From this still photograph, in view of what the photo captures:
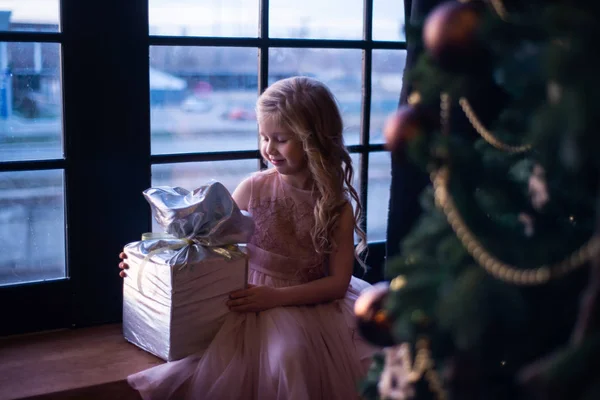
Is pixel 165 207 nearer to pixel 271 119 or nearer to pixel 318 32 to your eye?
pixel 271 119

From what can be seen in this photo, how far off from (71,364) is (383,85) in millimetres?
1226

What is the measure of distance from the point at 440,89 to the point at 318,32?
1.23m

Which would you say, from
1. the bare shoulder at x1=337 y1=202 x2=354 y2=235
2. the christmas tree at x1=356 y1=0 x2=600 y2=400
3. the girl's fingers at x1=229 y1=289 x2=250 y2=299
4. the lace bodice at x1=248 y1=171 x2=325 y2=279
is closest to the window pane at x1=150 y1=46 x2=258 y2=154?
the lace bodice at x1=248 y1=171 x2=325 y2=279

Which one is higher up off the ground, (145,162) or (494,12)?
(494,12)

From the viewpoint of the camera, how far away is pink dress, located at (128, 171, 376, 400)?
1.77 metres

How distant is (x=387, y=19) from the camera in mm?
2381

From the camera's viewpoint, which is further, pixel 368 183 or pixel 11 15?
pixel 368 183

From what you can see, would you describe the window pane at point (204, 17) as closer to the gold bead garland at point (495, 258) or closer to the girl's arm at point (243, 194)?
the girl's arm at point (243, 194)

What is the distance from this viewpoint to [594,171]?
1011 mm

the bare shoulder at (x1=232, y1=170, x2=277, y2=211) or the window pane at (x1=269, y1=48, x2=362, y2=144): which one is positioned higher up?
the window pane at (x1=269, y1=48, x2=362, y2=144)

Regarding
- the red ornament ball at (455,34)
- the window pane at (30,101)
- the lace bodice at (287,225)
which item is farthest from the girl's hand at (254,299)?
the red ornament ball at (455,34)

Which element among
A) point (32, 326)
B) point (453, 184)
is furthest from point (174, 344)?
point (453, 184)

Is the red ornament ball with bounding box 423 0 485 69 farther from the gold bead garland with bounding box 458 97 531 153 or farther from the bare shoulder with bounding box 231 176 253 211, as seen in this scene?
the bare shoulder with bounding box 231 176 253 211

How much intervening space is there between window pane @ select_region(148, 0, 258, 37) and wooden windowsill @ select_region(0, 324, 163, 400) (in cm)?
81
